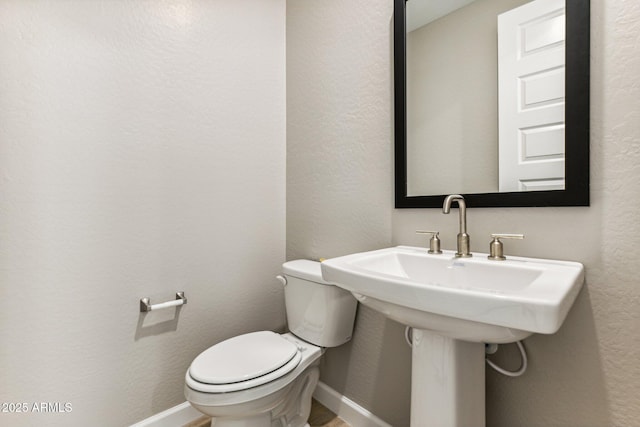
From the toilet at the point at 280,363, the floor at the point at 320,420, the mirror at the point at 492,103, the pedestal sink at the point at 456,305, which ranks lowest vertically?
the floor at the point at 320,420

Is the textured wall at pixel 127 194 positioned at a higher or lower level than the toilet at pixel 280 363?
higher

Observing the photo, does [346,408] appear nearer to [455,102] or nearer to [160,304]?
[160,304]

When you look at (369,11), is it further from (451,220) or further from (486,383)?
(486,383)

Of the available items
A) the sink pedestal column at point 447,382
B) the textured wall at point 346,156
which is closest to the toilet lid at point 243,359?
the textured wall at point 346,156

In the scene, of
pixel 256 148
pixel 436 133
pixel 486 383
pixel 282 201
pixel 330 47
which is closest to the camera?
pixel 486 383

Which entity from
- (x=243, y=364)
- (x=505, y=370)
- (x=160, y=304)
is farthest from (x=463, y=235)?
(x=160, y=304)

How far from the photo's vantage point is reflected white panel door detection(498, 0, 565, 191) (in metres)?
0.86

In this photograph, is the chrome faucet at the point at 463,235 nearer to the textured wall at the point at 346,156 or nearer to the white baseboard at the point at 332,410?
the textured wall at the point at 346,156

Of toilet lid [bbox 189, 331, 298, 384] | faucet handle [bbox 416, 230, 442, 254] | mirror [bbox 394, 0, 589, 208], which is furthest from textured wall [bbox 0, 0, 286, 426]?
faucet handle [bbox 416, 230, 442, 254]

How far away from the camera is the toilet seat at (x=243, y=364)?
1.05 m

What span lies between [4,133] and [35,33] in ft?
1.25

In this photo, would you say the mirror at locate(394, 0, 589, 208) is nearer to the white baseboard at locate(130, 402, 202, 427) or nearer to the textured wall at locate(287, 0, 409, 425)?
the textured wall at locate(287, 0, 409, 425)

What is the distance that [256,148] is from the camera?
66.2 inches

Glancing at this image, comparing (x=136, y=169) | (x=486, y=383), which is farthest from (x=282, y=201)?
(x=486, y=383)
